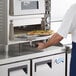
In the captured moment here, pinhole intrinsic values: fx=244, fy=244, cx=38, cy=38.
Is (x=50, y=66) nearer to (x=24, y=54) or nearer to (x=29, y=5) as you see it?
(x=24, y=54)

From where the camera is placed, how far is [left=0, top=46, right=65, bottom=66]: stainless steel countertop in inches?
71.0

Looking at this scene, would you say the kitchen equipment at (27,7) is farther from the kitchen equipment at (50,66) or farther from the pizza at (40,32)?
the kitchen equipment at (50,66)

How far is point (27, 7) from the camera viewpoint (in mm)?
1975

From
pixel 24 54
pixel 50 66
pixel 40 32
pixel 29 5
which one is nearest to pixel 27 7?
pixel 29 5

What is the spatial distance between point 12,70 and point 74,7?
64cm

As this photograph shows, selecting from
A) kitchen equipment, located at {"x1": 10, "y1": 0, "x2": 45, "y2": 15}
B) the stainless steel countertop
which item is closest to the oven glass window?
kitchen equipment, located at {"x1": 10, "y1": 0, "x2": 45, "y2": 15}

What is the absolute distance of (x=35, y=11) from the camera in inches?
80.0

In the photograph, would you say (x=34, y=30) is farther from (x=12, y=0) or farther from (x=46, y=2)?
(x=12, y=0)

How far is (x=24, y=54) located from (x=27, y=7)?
0.38 metres

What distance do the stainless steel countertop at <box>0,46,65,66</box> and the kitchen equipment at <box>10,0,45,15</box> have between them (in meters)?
0.32

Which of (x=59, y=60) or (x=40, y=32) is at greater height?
(x=40, y=32)

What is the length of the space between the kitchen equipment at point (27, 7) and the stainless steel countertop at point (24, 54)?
0.32 m

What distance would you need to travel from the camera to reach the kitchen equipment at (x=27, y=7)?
6.22 feet

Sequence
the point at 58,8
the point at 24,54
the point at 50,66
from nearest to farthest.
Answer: the point at 24,54
the point at 50,66
the point at 58,8
